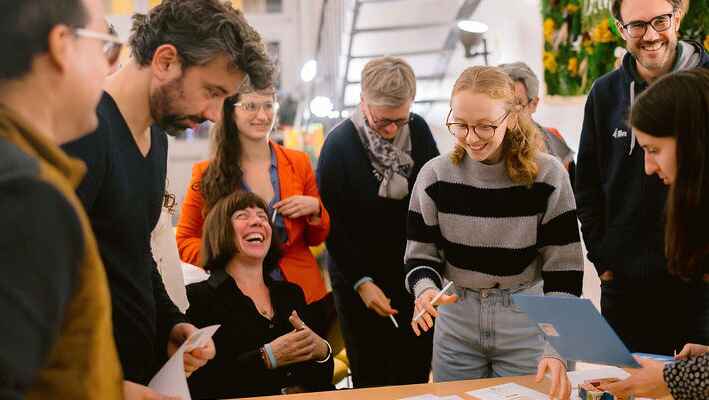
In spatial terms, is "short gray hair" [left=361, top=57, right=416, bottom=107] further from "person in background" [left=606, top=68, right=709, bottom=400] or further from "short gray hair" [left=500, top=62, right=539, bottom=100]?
"person in background" [left=606, top=68, right=709, bottom=400]

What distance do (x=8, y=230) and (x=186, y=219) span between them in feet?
A: 7.25

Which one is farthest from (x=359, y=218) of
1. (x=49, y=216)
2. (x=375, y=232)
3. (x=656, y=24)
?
(x=49, y=216)

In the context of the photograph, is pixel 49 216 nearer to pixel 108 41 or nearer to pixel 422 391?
pixel 108 41

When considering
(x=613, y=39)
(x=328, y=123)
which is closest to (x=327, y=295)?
(x=613, y=39)

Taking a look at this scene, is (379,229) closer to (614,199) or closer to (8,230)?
(614,199)

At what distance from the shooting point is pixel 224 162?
279 cm

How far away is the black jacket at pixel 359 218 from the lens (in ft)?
9.04

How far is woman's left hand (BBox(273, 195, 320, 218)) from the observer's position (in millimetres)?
2754

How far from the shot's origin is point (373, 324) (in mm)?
2754

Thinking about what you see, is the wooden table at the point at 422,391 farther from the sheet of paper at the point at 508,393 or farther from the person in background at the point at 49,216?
the person in background at the point at 49,216

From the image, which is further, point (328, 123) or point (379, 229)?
point (328, 123)

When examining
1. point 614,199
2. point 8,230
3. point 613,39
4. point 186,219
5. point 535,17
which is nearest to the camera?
point 8,230

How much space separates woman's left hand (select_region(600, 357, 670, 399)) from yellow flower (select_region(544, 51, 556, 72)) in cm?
242

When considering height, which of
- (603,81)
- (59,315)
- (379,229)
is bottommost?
(379,229)
